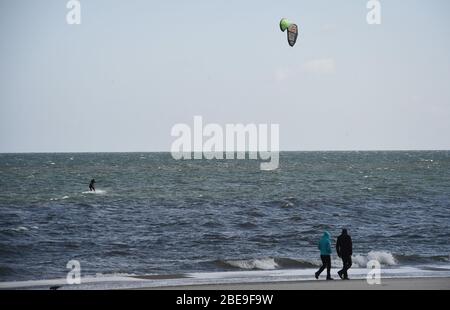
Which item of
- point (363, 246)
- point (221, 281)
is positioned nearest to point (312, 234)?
point (363, 246)

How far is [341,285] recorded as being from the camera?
803 inches

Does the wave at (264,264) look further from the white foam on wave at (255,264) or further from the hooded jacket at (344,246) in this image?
the hooded jacket at (344,246)

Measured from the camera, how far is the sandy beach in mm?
19778

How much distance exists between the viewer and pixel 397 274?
81.0ft

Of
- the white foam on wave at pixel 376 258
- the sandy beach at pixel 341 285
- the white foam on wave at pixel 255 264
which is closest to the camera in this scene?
the sandy beach at pixel 341 285

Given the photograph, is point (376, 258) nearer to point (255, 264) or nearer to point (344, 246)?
point (255, 264)

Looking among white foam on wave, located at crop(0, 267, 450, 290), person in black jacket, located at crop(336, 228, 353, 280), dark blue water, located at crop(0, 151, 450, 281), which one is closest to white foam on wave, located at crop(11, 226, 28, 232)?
dark blue water, located at crop(0, 151, 450, 281)

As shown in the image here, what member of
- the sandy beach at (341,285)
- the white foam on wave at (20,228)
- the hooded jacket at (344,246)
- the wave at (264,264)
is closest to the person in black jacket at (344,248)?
the hooded jacket at (344,246)

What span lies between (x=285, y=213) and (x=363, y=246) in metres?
14.5

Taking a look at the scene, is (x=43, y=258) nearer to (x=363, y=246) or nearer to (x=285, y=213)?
(x=363, y=246)

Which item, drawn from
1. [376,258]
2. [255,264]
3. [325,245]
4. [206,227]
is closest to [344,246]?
[325,245]

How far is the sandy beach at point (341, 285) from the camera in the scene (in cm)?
1978

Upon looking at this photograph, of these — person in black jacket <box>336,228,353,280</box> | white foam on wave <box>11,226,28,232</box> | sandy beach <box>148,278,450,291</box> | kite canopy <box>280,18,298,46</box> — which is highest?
kite canopy <box>280,18,298,46</box>

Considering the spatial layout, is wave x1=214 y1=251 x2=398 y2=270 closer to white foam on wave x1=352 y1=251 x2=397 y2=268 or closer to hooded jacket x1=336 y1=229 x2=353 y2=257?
white foam on wave x1=352 y1=251 x2=397 y2=268
